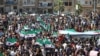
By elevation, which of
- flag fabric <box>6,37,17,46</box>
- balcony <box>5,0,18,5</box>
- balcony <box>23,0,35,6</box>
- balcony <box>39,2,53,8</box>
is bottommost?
balcony <box>39,2,53,8</box>

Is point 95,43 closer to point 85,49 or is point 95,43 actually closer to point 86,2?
point 85,49

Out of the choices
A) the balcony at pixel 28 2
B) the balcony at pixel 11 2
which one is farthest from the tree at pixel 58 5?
the balcony at pixel 11 2

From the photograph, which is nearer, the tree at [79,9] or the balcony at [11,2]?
the tree at [79,9]

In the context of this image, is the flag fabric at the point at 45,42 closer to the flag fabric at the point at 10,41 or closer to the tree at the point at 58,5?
the flag fabric at the point at 10,41

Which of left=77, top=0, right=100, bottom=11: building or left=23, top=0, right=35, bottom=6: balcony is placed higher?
left=23, top=0, right=35, bottom=6: balcony

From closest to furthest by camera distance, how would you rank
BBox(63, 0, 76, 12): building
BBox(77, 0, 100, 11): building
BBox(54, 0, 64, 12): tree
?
BBox(54, 0, 64, 12): tree → BBox(63, 0, 76, 12): building → BBox(77, 0, 100, 11): building

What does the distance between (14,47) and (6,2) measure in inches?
2703

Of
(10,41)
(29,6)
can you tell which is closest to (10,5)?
(29,6)

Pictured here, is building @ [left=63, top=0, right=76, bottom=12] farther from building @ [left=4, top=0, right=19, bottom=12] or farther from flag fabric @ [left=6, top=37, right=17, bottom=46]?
flag fabric @ [left=6, top=37, right=17, bottom=46]

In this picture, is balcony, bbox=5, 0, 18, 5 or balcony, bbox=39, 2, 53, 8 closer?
balcony, bbox=5, 0, 18, 5

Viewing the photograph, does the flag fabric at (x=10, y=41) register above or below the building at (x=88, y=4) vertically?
above

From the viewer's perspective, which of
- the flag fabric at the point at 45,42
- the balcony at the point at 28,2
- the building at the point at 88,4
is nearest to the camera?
the flag fabric at the point at 45,42

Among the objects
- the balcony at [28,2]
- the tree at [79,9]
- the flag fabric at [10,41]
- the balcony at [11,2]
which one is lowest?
the tree at [79,9]

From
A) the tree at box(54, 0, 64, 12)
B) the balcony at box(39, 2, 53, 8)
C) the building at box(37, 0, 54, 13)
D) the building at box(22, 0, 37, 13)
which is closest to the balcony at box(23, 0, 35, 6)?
the building at box(22, 0, 37, 13)
